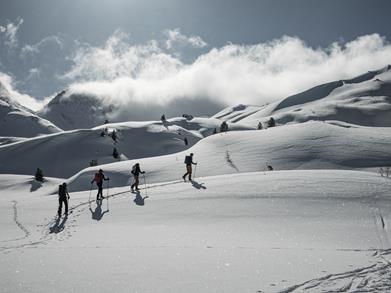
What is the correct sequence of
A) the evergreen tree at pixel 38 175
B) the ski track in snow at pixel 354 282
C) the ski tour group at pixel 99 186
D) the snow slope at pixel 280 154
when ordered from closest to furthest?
the ski track in snow at pixel 354 282, the ski tour group at pixel 99 186, the snow slope at pixel 280 154, the evergreen tree at pixel 38 175

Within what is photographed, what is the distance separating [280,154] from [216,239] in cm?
3309

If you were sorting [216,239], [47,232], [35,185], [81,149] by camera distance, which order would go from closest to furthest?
1. [216,239]
2. [47,232]
3. [35,185]
4. [81,149]

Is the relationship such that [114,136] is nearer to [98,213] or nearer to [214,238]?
[98,213]

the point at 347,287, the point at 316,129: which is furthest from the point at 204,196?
the point at 316,129

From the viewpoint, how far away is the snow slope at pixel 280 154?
4192 cm

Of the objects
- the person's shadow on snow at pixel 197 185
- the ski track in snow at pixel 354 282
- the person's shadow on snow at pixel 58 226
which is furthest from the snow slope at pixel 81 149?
the ski track in snow at pixel 354 282

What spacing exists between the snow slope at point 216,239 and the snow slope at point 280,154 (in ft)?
57.2

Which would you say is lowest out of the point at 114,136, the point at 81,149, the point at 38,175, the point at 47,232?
the point at 47,232

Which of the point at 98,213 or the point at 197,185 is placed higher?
the point at 197,185

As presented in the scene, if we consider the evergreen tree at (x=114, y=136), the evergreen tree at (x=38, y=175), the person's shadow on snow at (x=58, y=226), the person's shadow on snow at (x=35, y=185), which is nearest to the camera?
the person's shadow on snow at (x=58, y=226)

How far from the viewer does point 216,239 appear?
1330 centimetres

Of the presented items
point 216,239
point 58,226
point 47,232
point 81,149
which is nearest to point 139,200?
point 58,226

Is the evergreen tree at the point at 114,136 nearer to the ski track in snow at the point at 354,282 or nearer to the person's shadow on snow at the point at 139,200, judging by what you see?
the person's shadow on snow at the point at 139,200

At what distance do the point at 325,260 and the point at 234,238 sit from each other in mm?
3565
